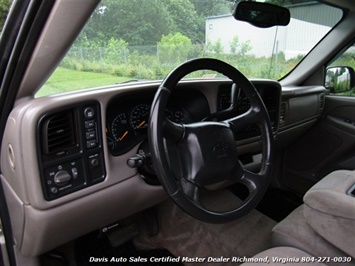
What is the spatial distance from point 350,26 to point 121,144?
7.62ft

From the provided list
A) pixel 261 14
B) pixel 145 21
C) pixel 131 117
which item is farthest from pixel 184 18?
pixel 131 117

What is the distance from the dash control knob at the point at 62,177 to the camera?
118 cm

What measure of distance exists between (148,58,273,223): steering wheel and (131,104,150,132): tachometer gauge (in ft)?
1.21

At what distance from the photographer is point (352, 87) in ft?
9.32

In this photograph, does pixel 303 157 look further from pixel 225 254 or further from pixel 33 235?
pixel 33 235

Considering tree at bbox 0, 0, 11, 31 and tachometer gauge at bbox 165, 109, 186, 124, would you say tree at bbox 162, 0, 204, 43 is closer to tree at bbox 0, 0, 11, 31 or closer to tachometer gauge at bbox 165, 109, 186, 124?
tachometer gauge at bbox 165, 109, 186, 124

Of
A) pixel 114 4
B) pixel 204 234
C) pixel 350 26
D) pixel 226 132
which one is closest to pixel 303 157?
pixel 350 26

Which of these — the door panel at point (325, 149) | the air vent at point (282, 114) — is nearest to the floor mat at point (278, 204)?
the door panel at point (325, 149)

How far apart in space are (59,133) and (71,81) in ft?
0.96

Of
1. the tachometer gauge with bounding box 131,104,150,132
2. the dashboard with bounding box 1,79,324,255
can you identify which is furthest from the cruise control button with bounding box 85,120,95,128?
the tachometer gauge with bounding box 131,104,150,132

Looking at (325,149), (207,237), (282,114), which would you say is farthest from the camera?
(325,149)

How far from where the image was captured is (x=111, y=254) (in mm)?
2059

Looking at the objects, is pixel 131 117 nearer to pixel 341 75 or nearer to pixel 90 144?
pixel 90 144

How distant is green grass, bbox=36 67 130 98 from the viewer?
125 cm
